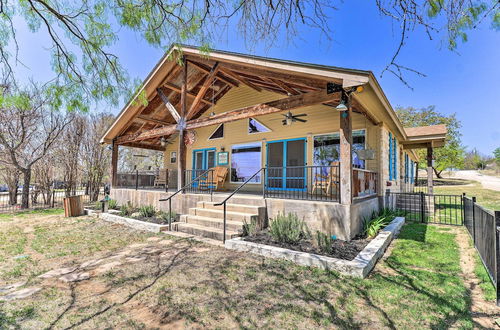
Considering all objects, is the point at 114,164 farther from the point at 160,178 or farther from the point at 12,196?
the point at 12,196

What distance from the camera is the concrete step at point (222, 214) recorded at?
558 cm

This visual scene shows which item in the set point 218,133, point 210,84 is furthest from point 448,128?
point 210,84

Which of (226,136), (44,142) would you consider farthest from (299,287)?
(44,142)

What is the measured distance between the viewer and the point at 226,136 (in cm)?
1038

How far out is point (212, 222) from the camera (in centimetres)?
576

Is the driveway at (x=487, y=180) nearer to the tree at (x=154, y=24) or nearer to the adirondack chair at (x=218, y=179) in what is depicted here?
the adirondack chair at (x=218, y=179)

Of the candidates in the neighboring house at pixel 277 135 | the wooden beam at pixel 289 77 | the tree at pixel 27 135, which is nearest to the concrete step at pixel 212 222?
the neighboring house at pixel 277 135

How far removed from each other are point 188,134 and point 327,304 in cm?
656

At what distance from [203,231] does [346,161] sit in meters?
3.46

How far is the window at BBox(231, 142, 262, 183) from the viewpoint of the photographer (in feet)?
30.7

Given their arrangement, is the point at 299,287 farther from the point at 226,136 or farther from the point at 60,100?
the point at 226,136

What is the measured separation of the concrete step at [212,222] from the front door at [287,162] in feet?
9.99

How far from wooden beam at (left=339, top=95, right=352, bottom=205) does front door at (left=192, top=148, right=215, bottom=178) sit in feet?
22.7

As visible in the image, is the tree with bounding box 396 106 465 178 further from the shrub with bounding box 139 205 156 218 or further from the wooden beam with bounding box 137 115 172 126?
the shrub with bounding box 139 205 156 218
